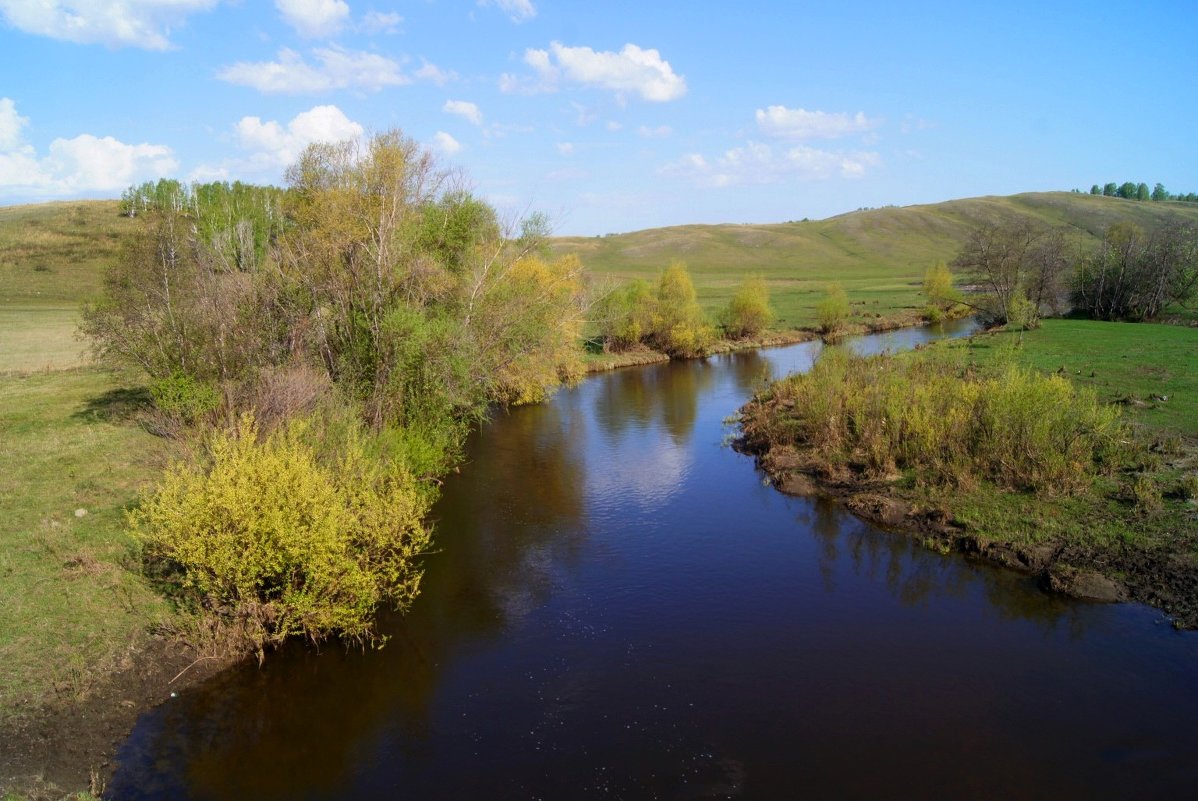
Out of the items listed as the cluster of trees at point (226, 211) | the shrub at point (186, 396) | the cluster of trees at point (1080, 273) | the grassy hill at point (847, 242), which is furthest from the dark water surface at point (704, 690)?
the grassy hill at point (847, 242)

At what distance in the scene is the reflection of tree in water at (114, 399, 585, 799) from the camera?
1131 cm

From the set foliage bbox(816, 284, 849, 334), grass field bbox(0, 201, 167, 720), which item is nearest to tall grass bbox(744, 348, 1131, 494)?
grass field bbox(0, 201, 167, 720)

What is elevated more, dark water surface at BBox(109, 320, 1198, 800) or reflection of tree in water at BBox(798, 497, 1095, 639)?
reflection of tree in water at BBox(798, 497, 1095, 639)

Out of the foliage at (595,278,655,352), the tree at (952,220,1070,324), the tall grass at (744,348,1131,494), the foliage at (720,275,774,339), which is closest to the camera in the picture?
the tall grass at (744,348,1131,494)

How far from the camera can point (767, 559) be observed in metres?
18.8

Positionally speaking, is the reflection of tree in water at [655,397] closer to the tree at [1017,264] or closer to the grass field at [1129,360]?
the grass field at [1129,360]

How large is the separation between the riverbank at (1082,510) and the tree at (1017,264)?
93.9 feet

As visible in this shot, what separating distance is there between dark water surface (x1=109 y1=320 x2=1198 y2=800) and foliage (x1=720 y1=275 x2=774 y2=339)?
40.8 m

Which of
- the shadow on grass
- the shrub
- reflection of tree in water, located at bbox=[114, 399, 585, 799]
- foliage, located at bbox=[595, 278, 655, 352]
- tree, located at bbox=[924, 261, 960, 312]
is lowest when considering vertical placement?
reflection of tree in water, located at bbox=[114, 399, 585, 799]

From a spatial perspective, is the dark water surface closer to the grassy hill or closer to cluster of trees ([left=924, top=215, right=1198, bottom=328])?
cluster of trees ([left=924, top=215, right=1198, bottom=328])

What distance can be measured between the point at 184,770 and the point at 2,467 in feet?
46.7

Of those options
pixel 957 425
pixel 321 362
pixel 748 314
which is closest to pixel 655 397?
pixel 957 425

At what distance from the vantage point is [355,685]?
532 inches

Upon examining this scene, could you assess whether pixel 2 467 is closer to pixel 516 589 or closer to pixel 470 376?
pixel 470 376
